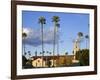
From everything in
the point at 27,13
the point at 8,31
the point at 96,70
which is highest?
the point at 27,13

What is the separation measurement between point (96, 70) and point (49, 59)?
1.71 feet

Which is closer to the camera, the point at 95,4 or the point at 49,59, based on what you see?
the point at 49,59

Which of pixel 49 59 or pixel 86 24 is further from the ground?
pixel 86 24

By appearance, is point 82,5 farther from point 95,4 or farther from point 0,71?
point 0,71

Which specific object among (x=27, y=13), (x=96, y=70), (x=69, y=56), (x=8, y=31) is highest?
(x=27, y=13)

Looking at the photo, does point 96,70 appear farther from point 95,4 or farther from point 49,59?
point 95,4

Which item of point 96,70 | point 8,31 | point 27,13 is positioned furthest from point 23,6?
point 96,70

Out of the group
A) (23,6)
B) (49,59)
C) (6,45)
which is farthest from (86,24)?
(6,45)

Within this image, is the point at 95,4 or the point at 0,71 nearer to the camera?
the point at 0,71

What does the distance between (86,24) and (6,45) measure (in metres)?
0.83

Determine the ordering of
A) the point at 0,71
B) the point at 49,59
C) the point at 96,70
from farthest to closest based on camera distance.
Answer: the point at 96,70 < the point at 49,59 < the point at 0,71

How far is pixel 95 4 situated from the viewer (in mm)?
2240

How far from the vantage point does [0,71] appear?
192cm

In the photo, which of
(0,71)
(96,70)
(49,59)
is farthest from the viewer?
(96,70)
